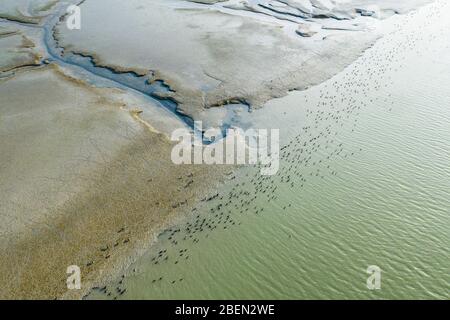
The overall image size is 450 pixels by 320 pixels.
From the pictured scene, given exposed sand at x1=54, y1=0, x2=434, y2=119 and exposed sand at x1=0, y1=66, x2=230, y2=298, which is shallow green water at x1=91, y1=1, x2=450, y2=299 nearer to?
exposed sand at x1=0, y1=66, x2=230, y2=298

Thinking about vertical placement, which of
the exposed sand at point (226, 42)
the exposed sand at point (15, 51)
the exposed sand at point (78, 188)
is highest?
the exposed sand at point (226, 42)

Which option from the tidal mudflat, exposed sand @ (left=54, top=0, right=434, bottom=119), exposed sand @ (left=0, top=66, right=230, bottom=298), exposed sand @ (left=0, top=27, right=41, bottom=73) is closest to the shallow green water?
the tidal mudflat

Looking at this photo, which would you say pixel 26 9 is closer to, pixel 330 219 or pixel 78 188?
pixel 78 188

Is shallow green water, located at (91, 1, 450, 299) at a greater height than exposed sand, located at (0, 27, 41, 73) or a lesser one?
lesser

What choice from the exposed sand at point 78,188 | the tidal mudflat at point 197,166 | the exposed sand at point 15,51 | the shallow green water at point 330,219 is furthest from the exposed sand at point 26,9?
the shallow green water at point 330,219

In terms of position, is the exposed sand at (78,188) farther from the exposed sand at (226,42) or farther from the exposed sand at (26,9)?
the exposed sand at (26,9)

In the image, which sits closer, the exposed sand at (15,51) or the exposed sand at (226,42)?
the exposed sand at (226,42)
